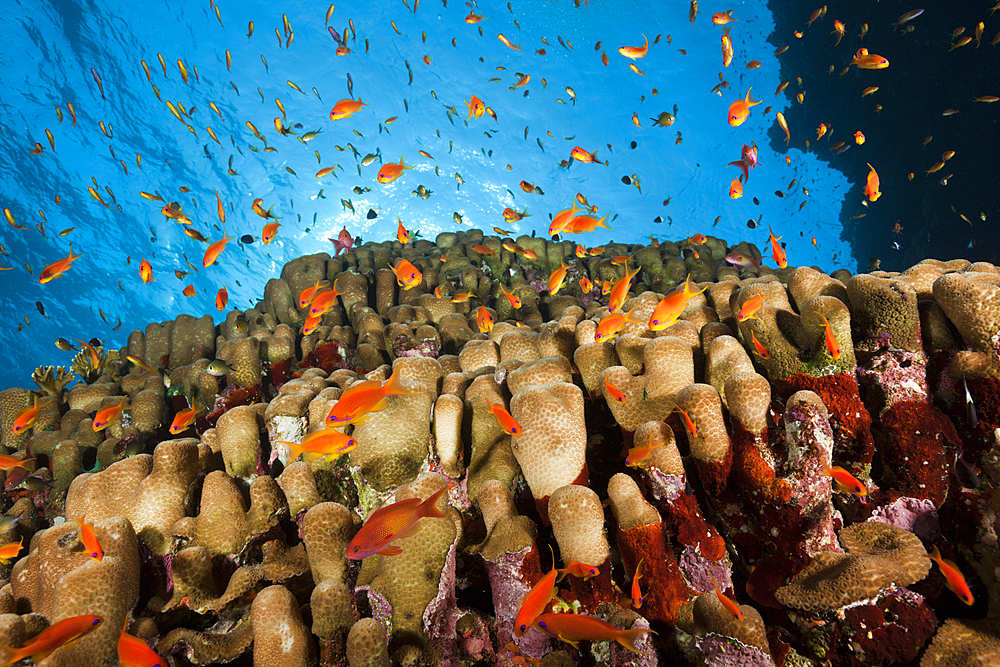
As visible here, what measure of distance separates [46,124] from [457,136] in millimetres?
32180

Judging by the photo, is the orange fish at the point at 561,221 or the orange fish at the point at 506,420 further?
the orange fish at the point at 561,221

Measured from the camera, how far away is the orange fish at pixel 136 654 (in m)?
1.66

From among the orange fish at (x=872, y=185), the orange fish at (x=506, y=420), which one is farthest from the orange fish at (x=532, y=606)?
the orange fish at (x=872, y=185)

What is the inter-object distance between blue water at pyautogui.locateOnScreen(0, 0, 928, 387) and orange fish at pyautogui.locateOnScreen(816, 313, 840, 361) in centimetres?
2222

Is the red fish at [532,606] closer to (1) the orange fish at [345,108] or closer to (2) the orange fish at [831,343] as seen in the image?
(2) the orange fish at [831,343]

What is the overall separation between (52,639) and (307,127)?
146ft

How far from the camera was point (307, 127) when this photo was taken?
3700cm

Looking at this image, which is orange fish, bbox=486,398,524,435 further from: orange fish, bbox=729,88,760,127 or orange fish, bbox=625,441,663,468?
orange fish, bbox=729,88,760,127

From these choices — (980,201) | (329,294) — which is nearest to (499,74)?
(980,201)

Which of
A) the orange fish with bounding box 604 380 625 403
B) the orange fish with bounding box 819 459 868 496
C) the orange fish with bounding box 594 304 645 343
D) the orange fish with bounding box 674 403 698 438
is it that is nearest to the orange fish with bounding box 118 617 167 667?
the orange fish with bounding box 604 380 625 403

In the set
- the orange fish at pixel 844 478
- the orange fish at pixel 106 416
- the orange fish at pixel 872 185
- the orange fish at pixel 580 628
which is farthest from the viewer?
the orange fish at pixel 872 185

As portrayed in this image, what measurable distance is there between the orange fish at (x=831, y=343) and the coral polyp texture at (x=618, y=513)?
0.09 ft

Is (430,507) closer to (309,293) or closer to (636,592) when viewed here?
(636,592)

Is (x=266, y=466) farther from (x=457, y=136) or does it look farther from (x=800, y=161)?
(x=800, y=161)
